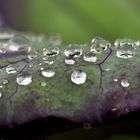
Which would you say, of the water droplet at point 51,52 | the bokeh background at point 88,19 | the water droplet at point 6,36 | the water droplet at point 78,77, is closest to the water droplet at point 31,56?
the water droplet at point 51,52

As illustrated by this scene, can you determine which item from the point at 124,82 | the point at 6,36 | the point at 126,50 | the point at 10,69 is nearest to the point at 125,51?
the point at 126,50

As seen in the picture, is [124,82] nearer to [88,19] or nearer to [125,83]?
[125,83]

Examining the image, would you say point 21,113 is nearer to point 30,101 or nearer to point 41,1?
point 30,101

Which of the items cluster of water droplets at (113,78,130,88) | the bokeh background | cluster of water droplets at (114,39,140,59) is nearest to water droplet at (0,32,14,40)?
the bokeh background

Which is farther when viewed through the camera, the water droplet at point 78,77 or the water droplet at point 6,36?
the water droplet at point 6,36

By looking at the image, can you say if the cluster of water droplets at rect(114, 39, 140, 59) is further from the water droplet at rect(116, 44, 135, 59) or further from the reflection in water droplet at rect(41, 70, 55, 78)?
the reflection in water droplet at rect(41, 70, 55, 78)

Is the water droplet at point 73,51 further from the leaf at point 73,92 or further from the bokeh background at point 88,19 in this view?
the bokeh background at point 88,19
